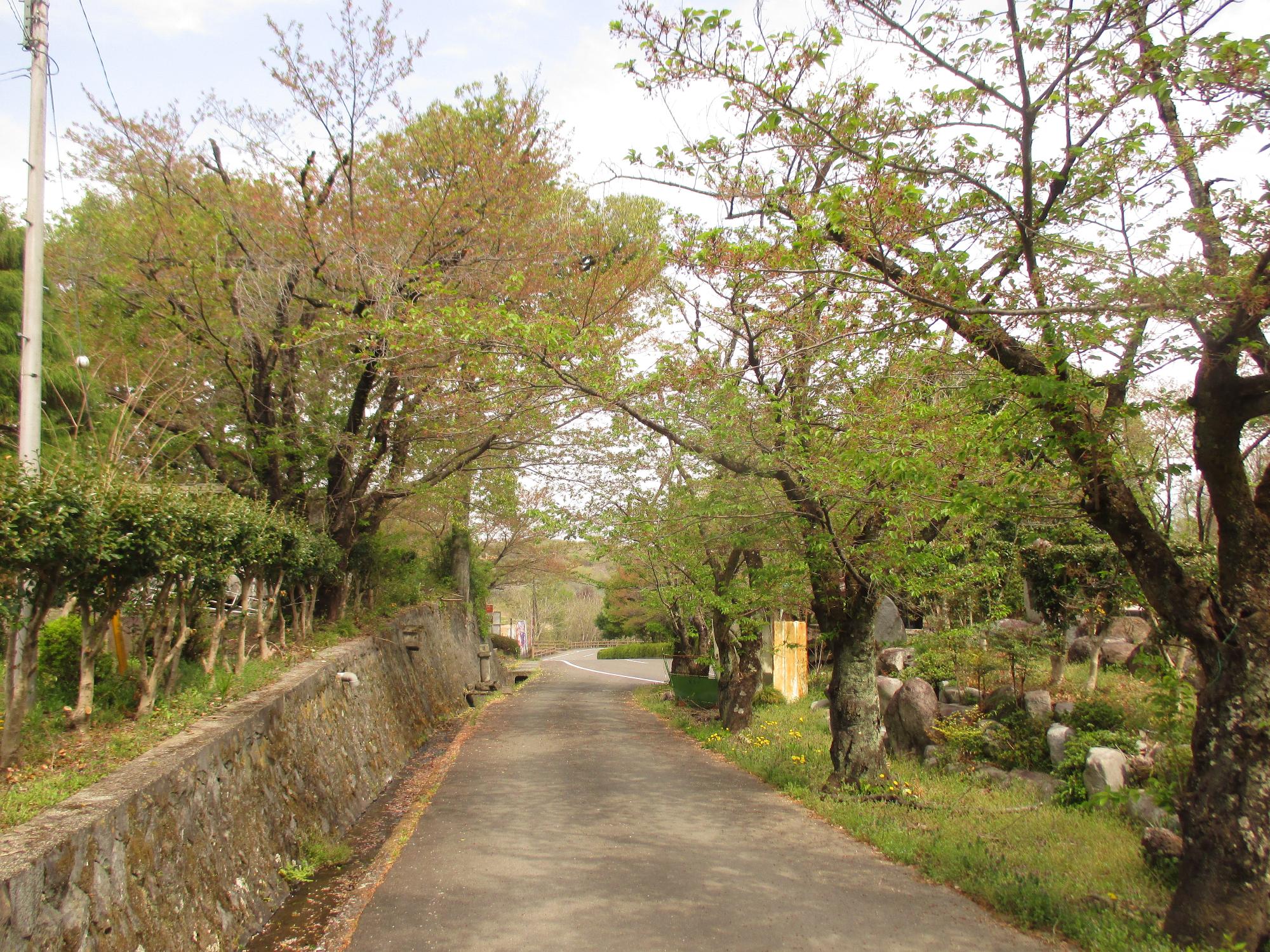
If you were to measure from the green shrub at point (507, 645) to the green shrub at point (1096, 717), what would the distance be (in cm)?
3065

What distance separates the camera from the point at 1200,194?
5.65 metres

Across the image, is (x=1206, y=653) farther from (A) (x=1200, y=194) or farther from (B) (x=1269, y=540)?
(A) (x=1200, y=194)

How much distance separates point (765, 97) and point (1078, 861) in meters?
6.26

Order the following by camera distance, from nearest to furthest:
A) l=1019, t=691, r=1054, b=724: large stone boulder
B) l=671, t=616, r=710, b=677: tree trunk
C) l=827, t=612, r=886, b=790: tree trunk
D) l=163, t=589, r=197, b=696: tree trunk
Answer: l=163, t=589, r=197, b=696: tree trunk, l=827, t=612, r=886, b=790: tree trunk, l=1019, t=691, r=1054, b=724: large stone boulder, l=671, t=616, r=710, b=677: tree trunk

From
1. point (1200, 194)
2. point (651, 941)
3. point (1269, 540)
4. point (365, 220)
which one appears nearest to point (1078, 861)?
point (1269, 540)

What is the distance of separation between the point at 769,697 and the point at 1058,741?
370 inches

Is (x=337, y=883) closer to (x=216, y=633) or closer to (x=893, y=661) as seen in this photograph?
(x=216, y=633)

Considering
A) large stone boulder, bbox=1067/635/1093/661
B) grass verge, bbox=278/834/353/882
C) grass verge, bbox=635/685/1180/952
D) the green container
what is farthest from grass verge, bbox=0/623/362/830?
the green container

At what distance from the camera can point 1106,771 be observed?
7953mm

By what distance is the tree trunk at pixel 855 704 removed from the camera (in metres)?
9.66

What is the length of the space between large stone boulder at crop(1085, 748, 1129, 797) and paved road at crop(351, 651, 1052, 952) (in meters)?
2.42

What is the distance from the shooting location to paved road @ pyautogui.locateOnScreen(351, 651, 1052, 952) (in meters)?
5.41

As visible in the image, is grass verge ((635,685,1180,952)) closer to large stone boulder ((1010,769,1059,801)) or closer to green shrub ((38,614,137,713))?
large stone boulder ((1010,769,1059,801))

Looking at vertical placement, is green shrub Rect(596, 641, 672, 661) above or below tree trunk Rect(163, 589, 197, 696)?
below
